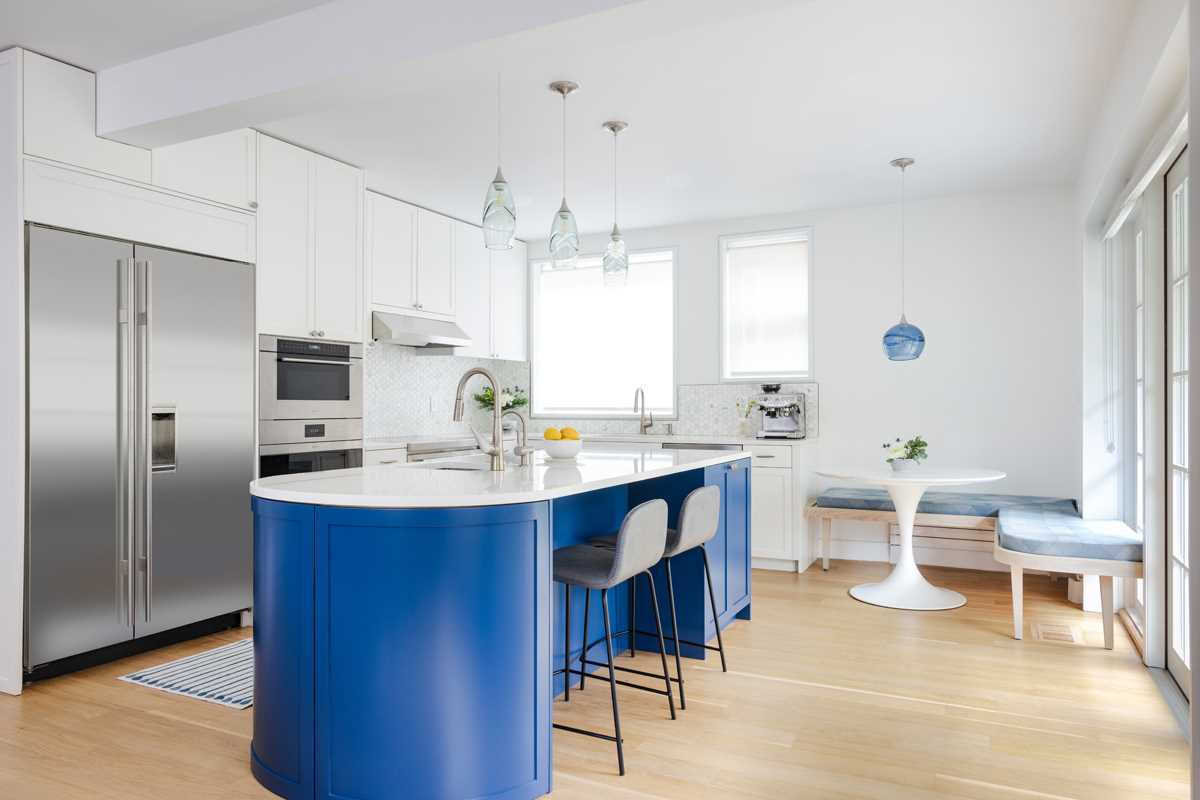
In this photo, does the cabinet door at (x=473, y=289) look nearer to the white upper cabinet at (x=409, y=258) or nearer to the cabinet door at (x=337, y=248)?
the white upper cabinet at (x=409, y=258)

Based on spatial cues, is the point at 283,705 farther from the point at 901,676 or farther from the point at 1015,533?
the point at 1015,533

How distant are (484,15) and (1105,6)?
2.19 m

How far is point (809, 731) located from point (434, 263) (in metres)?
4.08

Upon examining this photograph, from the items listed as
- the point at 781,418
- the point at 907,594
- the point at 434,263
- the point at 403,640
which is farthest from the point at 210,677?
the point at 781,418

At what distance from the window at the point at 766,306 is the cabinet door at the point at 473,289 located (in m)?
1.85

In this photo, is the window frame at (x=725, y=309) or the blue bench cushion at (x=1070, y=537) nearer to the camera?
the blue bench cushion at (x=1070, y=537)

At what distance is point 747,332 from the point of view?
6.12m

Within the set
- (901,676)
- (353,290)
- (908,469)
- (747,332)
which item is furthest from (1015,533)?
(353,290)

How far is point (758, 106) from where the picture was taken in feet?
12.2

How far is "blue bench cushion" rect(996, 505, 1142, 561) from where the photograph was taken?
11.7 ft

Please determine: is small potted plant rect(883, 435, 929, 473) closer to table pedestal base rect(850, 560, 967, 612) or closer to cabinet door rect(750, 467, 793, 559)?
table pedestal base rect(850, 560, 967, 612)

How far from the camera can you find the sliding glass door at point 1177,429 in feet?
10.0

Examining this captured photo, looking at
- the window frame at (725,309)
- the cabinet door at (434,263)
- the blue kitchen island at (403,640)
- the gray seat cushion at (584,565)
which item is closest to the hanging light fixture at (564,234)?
the gray seat cushion at (584,565)

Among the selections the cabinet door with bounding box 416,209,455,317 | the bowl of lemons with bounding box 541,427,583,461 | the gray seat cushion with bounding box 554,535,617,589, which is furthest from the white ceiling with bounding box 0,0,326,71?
the cabinet door with bounding box 416,209,455,317
